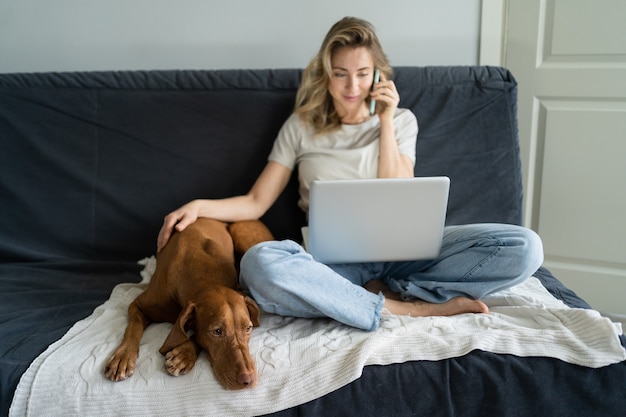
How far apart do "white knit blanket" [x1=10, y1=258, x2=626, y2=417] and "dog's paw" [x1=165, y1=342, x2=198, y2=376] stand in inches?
0.6

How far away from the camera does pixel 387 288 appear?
5.33ft

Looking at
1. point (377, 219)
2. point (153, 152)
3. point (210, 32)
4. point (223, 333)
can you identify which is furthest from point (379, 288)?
point (210, 32)

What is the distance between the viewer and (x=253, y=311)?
52.7 inches

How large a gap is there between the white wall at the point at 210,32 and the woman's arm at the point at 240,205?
2.10ft

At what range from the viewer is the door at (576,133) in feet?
6.75

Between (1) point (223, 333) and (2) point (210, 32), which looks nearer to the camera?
(1) point (223, 333)

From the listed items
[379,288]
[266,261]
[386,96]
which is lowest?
[379,288]

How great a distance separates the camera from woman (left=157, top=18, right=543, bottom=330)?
133 centimetres

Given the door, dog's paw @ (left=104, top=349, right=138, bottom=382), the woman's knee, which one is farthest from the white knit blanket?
the door

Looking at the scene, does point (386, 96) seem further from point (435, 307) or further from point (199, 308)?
point (199, 308)

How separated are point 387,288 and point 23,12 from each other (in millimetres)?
1950

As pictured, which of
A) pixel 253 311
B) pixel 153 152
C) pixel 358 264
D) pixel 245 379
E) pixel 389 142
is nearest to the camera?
pixel 245 379

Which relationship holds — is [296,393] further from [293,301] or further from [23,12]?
[23,12]

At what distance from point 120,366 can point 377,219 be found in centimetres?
71
